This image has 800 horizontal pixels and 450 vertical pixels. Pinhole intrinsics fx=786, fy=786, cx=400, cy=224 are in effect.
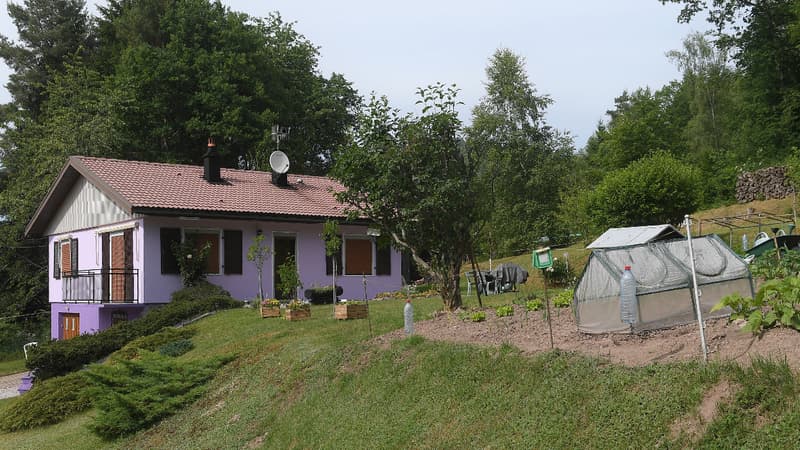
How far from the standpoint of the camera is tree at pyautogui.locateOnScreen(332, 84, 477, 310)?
1395cm

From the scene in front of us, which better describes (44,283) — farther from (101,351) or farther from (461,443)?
(461,443)

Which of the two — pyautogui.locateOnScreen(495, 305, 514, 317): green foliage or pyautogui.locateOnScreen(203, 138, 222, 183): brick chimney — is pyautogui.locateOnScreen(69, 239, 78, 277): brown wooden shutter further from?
pyautogui.locateOnScreen(495, 305, 514, 317): green foliage

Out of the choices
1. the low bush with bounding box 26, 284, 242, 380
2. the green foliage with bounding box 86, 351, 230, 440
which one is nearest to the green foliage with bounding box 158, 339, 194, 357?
the low bush with bounding box 26, 284, 242, 380

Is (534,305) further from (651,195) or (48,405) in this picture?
(651,195)

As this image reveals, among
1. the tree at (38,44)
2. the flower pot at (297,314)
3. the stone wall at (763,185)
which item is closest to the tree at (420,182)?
the flower pot at (297,314)

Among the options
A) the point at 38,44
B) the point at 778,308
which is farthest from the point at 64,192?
the point at 778,308

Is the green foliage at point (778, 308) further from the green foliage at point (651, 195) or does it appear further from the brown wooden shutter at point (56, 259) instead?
the brown wooden shutter at point (56, 259)

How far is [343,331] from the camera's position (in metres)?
Result: 14.2

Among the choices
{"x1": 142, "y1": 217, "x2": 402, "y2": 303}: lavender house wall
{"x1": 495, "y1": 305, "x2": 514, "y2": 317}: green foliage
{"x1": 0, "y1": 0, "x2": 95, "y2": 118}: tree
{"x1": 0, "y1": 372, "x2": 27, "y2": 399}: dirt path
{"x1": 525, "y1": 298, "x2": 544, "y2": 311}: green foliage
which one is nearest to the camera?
{"x1": 495, "y1": 305, "x2": 514, "y2": 317}: green foliage

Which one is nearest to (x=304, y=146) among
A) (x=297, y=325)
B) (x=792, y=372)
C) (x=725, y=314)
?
(x=297, y=325)

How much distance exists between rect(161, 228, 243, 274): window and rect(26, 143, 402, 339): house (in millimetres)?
30

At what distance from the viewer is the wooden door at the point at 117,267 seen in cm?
2328

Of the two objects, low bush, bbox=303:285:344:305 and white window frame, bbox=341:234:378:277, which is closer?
low bush, bbox=303:285:344:305

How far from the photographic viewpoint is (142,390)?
13438 mm
